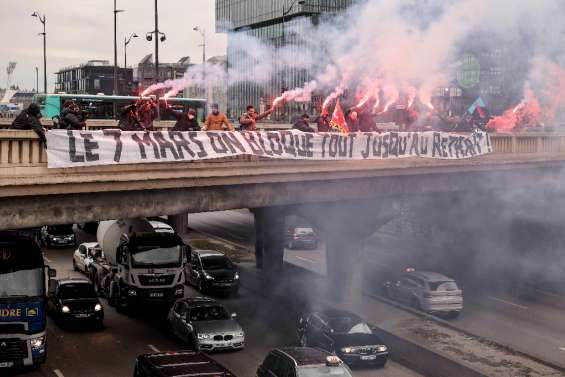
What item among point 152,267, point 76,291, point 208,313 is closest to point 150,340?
point 208,313

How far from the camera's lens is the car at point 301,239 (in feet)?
156

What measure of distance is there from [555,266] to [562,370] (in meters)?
15.9

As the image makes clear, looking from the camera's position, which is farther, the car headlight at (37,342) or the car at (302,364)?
the car headlight at (37,342)

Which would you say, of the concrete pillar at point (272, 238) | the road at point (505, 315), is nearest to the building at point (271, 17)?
the concrete pillar at point (272, 238)

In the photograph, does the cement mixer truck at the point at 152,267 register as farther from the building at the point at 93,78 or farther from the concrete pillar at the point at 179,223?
the building at the point at 93,78

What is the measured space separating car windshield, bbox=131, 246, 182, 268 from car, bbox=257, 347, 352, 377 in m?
10.1

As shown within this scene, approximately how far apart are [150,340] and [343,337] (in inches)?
262

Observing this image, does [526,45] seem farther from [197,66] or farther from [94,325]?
[94,325]

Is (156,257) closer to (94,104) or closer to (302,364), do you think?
(302,364)

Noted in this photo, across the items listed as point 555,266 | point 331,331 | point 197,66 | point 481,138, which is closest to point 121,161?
point 331,331

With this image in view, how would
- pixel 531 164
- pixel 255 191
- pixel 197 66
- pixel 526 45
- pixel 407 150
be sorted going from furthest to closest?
pixel 526 45 < pixel 197 66 < pixel 531 164 < pixel 407 150 < pixel 255 191

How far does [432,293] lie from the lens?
29.8m

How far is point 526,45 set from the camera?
5478 cm

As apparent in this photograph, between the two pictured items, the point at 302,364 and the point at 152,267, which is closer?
the point at 302,364
